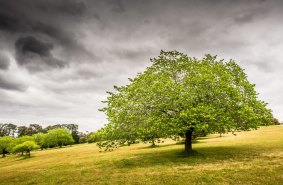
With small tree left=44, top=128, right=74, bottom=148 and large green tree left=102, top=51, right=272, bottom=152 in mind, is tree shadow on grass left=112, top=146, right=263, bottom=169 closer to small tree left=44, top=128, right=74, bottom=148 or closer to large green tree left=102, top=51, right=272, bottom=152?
large green tree left=102, top=51, right=272, bottom=152

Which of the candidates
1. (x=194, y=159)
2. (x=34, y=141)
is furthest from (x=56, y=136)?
(x=194, y=159)

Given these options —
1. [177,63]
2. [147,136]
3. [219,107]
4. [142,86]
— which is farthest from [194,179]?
[177,63]

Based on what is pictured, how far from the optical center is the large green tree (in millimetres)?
25500

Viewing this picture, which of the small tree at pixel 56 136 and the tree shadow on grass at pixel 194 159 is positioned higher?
the small tree at pixel 56 136

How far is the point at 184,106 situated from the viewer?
86.8ft

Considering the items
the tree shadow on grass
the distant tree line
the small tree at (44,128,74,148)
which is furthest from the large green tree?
the small tree at (44,128,74,148)

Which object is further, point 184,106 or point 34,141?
point 34,141

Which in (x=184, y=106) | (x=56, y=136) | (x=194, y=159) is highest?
(x=184, y=106)

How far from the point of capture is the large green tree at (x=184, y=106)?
83.7 feet

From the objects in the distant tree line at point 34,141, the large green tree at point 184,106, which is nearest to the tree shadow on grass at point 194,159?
the large green tree at point 184,106

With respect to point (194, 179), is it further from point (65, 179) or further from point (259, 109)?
point (259, 109)

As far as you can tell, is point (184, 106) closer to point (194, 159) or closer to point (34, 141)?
point (194, 159)

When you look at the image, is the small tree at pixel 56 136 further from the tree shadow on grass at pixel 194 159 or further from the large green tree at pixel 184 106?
the large green tree at pixel 184 106

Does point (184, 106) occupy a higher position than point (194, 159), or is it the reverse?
point (184, 106)
